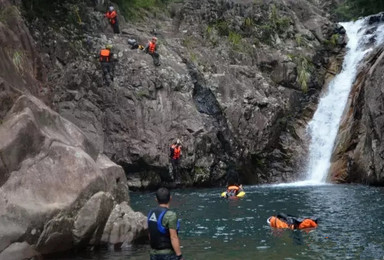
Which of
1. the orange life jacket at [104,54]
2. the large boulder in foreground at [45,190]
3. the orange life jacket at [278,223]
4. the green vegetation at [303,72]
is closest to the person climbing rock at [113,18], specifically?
the orange life jacket at [104,54]

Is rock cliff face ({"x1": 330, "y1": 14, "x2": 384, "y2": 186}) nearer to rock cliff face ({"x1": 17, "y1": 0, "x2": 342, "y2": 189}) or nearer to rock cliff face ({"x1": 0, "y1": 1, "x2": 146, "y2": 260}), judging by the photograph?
rock cliff face ({"x1": 17, "y1": 0, "x2": 342, "y2": 189})

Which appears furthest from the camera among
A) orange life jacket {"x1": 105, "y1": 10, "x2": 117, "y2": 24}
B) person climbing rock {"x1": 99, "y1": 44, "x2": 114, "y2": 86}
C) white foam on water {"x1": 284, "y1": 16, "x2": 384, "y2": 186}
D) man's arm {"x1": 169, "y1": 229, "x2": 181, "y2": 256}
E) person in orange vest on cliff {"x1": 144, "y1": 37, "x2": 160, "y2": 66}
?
orange life jacket {"x1": 105, "y1": 10, "x2": 117, "y2": 24}

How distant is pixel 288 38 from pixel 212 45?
7524 millimetres

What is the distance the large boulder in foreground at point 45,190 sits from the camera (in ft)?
33.7

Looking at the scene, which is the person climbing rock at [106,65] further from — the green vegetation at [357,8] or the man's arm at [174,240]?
the green vegetation at [357,8]

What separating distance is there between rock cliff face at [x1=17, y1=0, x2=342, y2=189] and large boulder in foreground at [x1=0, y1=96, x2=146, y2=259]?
14793mm

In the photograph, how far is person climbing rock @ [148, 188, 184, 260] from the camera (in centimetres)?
732

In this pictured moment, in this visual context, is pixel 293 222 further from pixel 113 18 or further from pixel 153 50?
pixel 113 18

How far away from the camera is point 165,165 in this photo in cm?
2873

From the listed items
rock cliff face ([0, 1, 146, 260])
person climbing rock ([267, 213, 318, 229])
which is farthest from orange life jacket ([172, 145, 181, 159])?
rock cliff face ([0, 1, 146, 260])

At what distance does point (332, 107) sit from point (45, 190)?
28.3 metres

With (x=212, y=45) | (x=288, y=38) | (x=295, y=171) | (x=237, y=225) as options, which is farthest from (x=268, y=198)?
(x=288, y=38)

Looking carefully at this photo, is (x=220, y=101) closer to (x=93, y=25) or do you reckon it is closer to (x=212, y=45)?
(x=212, y=45)

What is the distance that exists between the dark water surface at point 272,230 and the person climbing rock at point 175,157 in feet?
13.3
